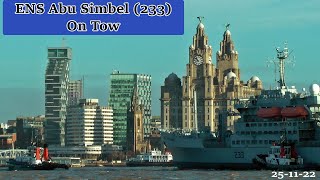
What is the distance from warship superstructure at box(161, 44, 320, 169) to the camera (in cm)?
13675

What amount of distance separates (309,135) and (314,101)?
16.1ft

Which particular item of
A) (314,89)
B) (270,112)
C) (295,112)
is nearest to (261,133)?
(270,112)

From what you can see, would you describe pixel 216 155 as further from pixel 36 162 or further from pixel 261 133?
pixel 36 162

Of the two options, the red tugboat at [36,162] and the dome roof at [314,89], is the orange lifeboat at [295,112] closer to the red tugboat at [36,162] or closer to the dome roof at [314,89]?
the dome roof at [314,89]

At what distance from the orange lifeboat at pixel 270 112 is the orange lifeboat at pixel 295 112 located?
3.22ft

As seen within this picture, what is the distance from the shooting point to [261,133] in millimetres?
141000

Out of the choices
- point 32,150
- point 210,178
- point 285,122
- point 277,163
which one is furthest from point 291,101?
point 32,150

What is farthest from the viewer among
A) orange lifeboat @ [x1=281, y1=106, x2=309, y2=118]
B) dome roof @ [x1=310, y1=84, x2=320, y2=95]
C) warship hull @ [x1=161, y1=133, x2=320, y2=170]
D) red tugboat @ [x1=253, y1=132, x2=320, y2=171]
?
dome roof @ [x1=310, y1=84, x2=320, y2=95]

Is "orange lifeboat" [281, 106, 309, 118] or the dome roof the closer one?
"orange lifeboat" [281, 106, 309, 118]

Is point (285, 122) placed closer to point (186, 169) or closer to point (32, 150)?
point (186, 169)

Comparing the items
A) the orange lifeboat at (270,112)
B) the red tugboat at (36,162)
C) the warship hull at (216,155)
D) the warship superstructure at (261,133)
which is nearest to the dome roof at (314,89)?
the warship superstructure at (261,133)

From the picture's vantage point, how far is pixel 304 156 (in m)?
134

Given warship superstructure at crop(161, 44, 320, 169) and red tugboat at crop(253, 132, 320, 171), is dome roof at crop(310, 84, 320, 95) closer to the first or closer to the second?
warship superstructure at crop(161, 44, 320, 169)

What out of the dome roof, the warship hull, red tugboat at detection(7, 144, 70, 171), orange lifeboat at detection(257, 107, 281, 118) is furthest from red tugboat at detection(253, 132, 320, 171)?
red tugboat at detection(7, 144, 70, 171)
